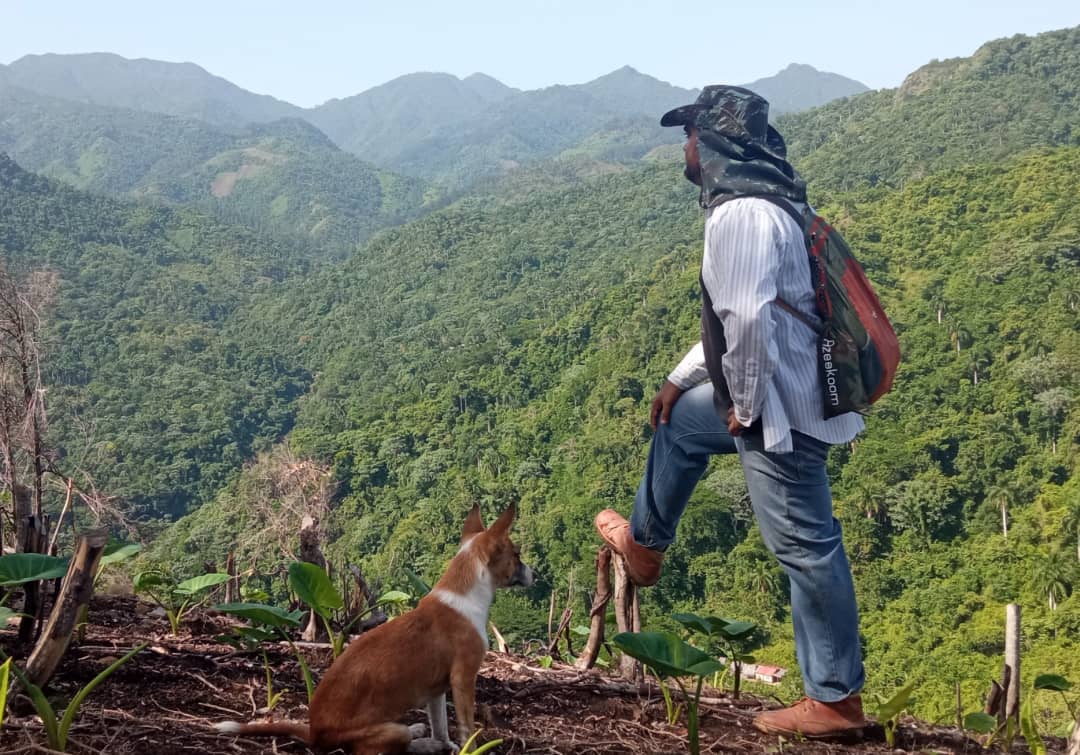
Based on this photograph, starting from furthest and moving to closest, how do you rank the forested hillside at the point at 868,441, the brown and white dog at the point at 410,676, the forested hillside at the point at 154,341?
the forested hillside at the point at 154,341
the forested hillside at the point at 868,441
the brown and white dog at the point at 410,676

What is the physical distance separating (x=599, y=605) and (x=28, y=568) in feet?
4.41

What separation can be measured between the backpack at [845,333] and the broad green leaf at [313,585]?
119 cm

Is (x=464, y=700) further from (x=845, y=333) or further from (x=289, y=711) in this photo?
(x=845, y=333)

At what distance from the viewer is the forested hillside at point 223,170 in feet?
490

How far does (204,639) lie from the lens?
2.45 metres

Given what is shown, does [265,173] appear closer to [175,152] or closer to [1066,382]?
[175,152]

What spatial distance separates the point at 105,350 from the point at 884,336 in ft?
224

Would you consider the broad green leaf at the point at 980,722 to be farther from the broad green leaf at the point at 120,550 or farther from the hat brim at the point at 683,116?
the broad green leaf at the point at 120,550

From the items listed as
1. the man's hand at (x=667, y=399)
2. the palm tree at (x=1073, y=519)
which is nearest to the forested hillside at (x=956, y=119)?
the palm tree at (x=1073, y=519)

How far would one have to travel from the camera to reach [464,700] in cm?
174

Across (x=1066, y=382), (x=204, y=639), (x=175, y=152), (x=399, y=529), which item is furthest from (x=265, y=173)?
(x=204, y=639)

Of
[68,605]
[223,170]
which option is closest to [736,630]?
[68,605]

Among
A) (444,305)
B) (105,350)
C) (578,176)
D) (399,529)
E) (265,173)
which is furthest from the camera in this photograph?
(265,173)

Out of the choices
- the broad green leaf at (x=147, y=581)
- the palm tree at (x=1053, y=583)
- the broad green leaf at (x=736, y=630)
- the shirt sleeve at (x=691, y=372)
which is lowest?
the palm tree at (x=1053, y=583)
